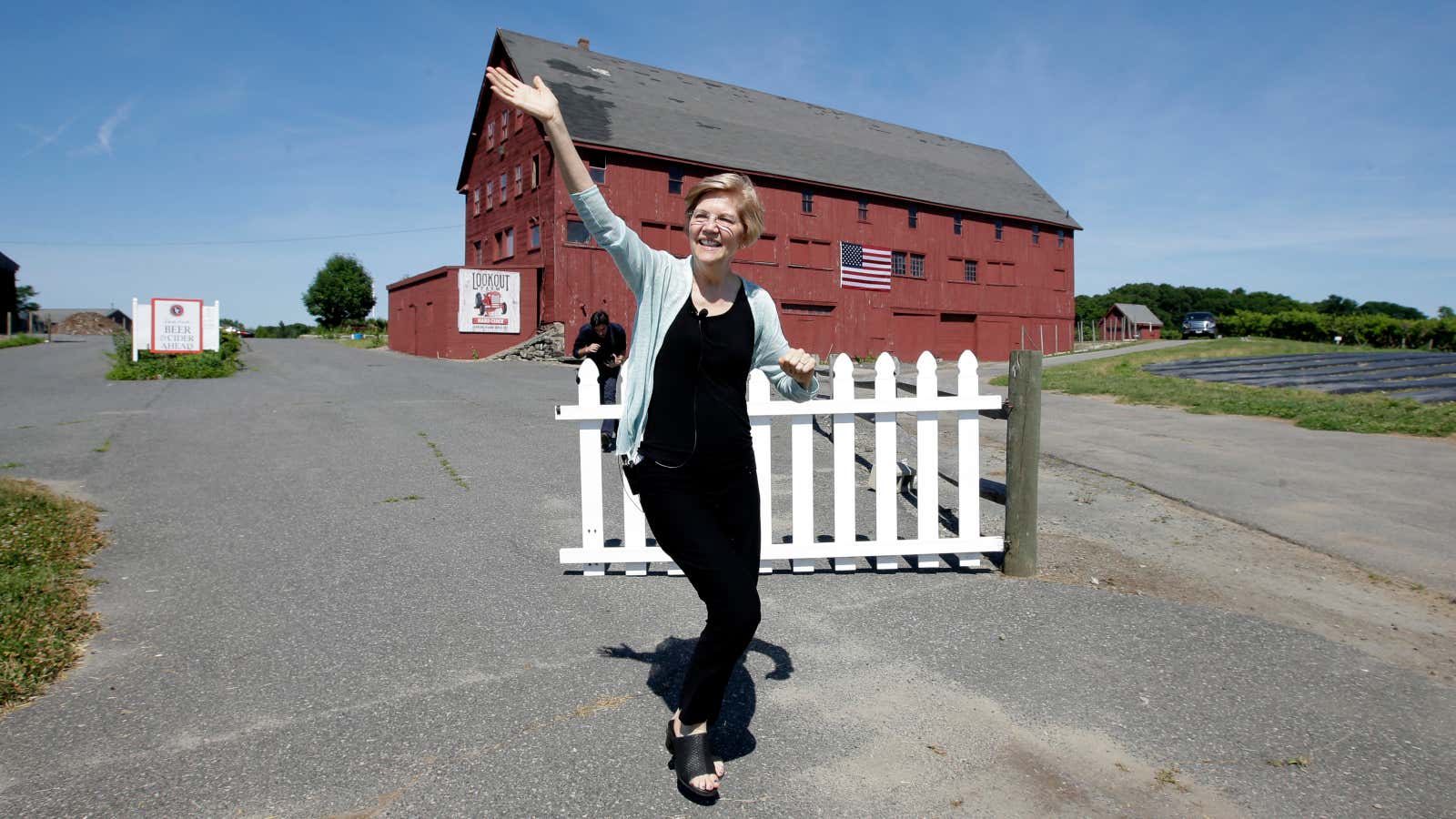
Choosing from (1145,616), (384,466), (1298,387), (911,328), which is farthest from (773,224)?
(1145,616)

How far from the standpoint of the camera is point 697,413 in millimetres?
2717

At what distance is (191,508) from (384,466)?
1.93 meters

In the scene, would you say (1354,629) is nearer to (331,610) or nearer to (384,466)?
(331,610)

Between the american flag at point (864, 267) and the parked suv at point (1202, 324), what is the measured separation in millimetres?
27155

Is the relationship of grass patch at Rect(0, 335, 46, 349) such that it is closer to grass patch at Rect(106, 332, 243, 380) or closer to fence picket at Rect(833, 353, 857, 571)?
grass patch at Rect(106, 332, 243, 380)

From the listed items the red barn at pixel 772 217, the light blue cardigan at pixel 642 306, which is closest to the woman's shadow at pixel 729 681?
the light blue cardigan at pixel 642 306

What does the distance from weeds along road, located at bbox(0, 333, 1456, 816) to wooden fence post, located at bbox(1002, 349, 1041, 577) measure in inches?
7.9

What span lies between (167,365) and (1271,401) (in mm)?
22422

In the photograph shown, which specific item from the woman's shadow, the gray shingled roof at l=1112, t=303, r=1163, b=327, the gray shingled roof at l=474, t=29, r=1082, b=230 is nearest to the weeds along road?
the woman's shadow

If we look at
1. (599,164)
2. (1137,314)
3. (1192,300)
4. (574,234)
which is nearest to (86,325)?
(574,234)

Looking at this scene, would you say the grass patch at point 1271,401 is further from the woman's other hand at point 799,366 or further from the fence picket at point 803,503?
the woman's other hand at point 799,366

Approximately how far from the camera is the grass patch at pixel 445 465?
760 cm

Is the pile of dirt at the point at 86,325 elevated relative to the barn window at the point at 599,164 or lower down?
lower down

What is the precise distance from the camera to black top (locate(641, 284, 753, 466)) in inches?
107
